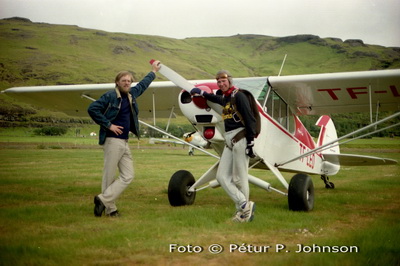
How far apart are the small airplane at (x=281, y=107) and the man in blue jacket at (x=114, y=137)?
0.77 m

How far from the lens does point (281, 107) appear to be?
837cm

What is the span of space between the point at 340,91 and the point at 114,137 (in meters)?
5.00

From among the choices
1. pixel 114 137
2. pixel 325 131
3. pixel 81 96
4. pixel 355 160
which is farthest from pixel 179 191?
pixel 325 131

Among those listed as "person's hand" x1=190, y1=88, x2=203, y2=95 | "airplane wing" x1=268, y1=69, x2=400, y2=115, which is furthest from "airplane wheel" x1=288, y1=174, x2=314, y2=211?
"person's hand" x1=190, y1=88, x2=203, y2=95

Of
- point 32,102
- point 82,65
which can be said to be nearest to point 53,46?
point 82,65

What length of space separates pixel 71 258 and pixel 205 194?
551cm

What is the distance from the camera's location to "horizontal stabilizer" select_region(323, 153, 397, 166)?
902 centimetres

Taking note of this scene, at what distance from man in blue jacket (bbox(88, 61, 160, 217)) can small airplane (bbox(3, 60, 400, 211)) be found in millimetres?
766

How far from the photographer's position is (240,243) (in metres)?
4.14

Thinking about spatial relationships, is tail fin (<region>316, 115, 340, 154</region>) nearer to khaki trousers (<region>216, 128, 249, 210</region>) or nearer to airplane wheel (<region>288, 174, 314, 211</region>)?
airplane wheel (<region>288, 174, 314, 211</region>)

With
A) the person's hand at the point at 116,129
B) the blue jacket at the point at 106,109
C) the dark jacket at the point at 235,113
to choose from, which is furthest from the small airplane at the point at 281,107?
the person's hand at the point at 116,129

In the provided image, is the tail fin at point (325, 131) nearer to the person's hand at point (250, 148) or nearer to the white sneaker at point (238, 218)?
the person's hand at point (250, 148)

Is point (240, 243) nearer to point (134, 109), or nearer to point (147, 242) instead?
point (147, 242)

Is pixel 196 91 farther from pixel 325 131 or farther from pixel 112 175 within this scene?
pixel 325 131
